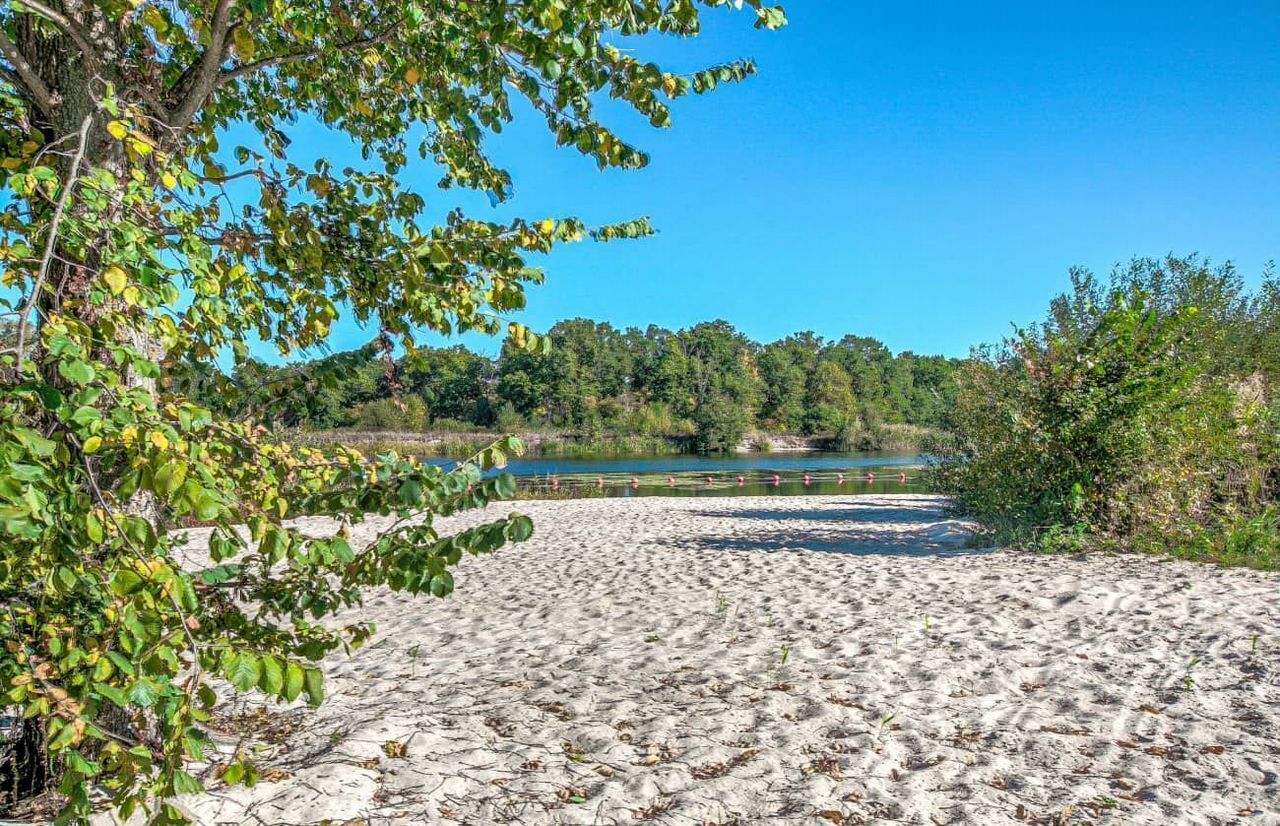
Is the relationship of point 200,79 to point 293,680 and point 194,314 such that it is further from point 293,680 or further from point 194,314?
point 293,680

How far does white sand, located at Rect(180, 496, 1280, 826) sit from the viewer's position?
3.33 meters

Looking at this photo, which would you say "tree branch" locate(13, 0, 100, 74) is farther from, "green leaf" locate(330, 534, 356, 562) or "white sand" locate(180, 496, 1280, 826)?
"white sand" locate(180, 496, 1280, 826)

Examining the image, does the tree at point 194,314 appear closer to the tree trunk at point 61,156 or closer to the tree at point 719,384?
the tree trunk at point 61,156

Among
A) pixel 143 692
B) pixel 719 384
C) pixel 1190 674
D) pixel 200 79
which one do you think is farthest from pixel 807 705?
pixel 719 384

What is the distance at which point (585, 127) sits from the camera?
3248 millimetres

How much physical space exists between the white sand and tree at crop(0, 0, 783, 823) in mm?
1239

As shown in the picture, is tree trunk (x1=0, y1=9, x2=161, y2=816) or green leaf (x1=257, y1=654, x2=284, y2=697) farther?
tree trunk (x1=0, y1=9, x2=161, y2=816)

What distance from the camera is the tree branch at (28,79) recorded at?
2.70 m

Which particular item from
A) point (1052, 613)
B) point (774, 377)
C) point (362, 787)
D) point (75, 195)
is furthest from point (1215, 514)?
point (774, 377)

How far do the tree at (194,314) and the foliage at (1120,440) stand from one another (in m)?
8.70

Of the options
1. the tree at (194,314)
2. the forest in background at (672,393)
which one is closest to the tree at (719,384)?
the forest in background at (672,393)

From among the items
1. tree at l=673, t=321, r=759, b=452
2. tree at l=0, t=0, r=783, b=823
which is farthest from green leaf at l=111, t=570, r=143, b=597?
tree at l=673, t=321, r=759, b=452

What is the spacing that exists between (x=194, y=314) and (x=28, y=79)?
1436 mm

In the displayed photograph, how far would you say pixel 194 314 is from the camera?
2.33 metres
